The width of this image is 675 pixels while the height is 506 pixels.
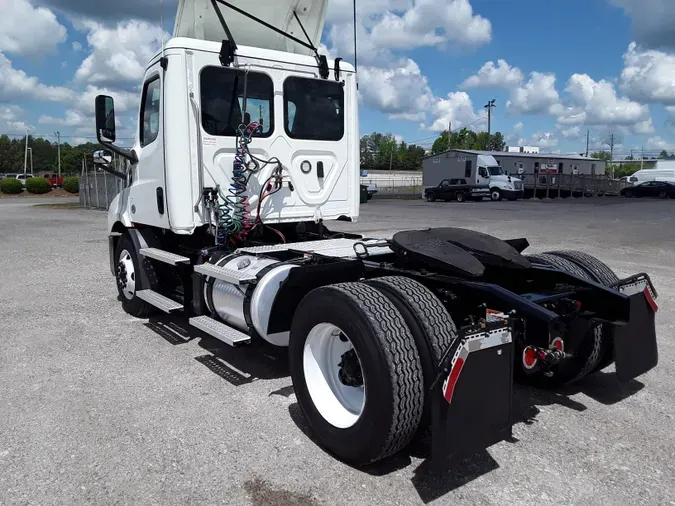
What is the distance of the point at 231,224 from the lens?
5.69 metres

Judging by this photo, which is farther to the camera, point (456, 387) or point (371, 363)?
point (371, 363)

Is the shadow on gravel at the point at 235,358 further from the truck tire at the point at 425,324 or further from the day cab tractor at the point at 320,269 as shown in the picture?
the truck tire at the point at 425,324

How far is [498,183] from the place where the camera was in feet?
126

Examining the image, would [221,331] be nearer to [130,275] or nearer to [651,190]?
[130,275]

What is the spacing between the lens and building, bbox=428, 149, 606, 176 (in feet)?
151

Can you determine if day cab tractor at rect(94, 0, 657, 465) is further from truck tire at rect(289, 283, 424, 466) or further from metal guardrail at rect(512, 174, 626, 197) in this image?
metal guardrail at rect(512, 174, 626, 197)

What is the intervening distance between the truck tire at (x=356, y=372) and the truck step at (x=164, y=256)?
2208 mm

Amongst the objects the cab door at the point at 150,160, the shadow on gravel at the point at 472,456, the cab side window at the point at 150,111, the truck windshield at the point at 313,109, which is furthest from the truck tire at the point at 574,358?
the cab side window at the point at 150,111

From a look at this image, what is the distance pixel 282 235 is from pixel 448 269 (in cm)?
273

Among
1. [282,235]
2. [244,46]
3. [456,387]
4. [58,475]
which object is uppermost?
[244,46]

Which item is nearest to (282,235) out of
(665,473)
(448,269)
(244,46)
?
(244,46)

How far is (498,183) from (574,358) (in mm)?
35699

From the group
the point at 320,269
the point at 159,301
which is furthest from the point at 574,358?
the point at 159,301

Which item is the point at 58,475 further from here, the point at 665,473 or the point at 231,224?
the point at 665,473
